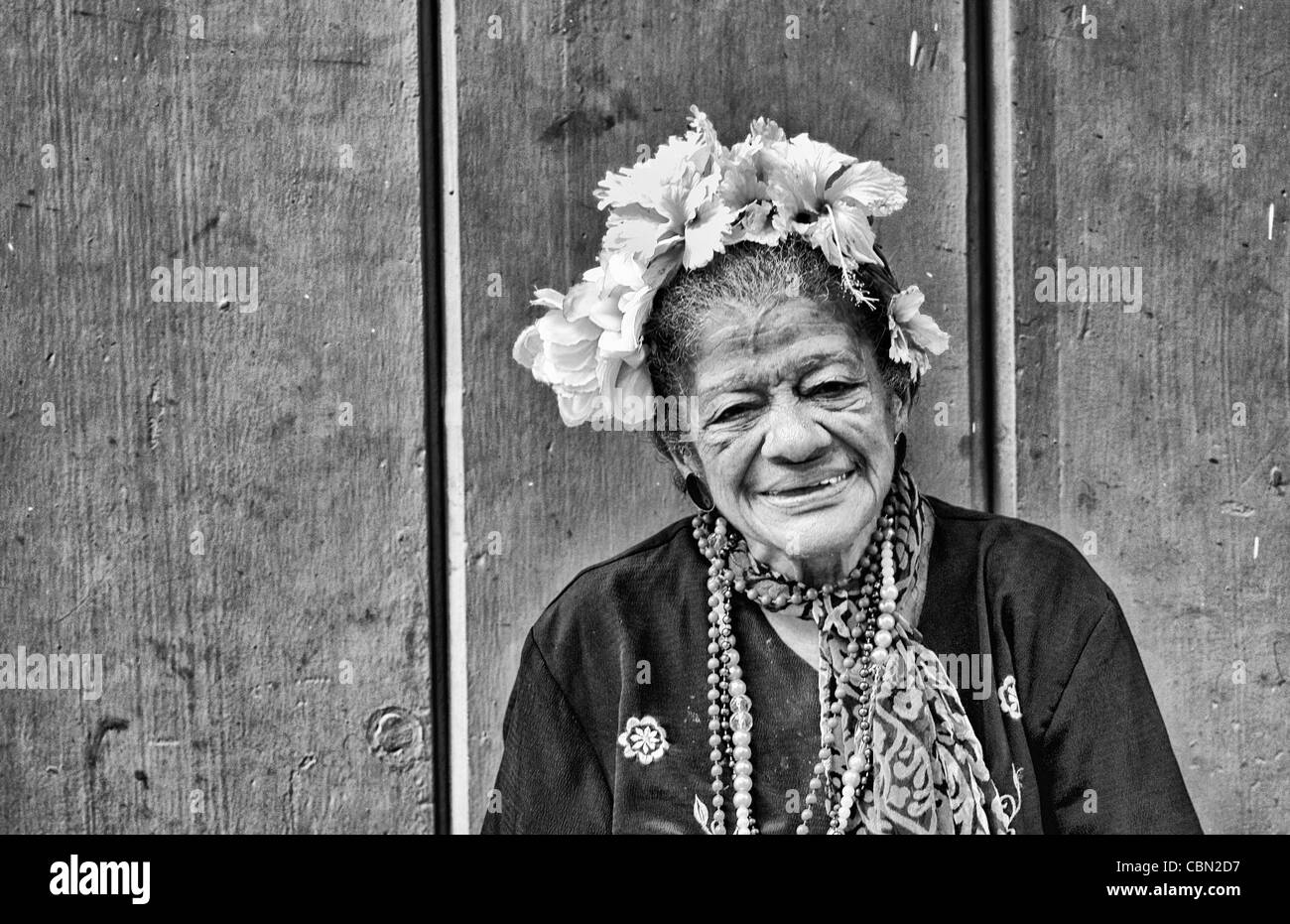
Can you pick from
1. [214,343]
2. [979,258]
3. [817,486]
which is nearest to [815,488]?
[817,486]

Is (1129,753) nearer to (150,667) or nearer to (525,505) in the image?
(525,505)

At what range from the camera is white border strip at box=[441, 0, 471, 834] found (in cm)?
143

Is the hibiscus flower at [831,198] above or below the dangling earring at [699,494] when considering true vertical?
above

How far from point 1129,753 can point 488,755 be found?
681mm

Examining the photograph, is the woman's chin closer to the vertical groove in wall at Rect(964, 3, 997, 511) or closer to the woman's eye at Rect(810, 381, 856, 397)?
the woman's eye at Rect(810, 381, 856, 397)

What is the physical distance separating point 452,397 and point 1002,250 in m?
0.63

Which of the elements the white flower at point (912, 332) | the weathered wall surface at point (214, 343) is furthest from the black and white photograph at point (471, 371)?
the white flower at point (912, 332)

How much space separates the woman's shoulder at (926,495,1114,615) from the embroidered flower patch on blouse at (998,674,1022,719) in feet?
0.29

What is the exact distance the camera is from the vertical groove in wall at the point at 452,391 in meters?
1.43

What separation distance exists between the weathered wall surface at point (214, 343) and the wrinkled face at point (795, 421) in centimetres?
36

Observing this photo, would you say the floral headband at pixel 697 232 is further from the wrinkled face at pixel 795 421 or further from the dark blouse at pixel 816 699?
the dark blouse at pixel 816 699

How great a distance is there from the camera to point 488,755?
1439 millimetres

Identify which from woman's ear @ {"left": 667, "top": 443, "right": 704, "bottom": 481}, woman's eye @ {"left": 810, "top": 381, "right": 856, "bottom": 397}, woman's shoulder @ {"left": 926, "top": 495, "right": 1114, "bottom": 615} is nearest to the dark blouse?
woman's shoulder @ {"left": 926, "top": 495, "right": 1114, "bottom": 615}
